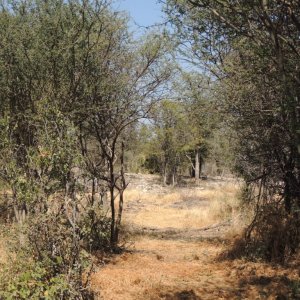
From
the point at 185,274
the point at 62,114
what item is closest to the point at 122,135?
the point at 185,274

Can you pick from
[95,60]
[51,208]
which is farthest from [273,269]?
[95,60]

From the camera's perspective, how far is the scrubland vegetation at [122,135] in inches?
230

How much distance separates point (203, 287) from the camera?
304 inches

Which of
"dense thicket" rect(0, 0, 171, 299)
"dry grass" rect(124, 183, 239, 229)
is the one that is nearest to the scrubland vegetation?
"dense thicket" rect(0, 0, 171, 299)

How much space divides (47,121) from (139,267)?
4.29m

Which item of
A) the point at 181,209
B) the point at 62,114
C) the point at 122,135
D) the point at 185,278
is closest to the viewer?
the point at 62,114

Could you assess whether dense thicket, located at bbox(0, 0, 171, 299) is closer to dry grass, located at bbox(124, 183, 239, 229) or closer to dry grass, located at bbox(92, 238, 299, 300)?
dry grass, located at bbox(92, 238, 299, 300)

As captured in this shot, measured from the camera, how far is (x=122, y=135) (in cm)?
1173

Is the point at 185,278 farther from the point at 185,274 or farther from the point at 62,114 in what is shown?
the point at 62,114

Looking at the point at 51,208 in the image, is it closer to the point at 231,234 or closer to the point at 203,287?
the point at 203,287

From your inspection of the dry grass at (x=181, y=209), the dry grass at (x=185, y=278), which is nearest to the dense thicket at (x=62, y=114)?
the dry grass at (x=185, y=278)

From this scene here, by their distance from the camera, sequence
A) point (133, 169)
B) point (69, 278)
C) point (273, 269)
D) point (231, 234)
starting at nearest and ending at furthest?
point (69, 278) < point (273, 269) < point (231, 234) < point (133, 169)

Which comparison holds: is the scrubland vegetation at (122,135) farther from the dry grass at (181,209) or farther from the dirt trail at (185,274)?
the dry grass at (181,209)

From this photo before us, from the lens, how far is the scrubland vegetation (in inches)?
230
